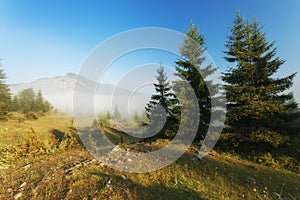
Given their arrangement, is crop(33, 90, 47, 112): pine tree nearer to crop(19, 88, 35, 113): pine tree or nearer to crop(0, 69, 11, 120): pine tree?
crop(19, 88, 35, 113): pine tree

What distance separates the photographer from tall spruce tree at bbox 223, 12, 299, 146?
864cm

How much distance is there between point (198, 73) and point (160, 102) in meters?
4.28

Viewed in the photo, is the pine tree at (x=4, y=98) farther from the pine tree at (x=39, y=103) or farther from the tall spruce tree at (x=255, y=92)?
the tall spruce tree at (x=255, y=92)

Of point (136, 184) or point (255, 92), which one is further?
point (255, 92)

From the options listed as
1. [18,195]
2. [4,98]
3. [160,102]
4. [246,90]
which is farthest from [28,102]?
[246,90]

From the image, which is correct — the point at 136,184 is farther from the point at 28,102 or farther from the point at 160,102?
the point at 28,102

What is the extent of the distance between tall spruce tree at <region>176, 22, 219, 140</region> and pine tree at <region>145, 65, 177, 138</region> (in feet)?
6.38

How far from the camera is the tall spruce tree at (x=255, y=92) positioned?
864cm

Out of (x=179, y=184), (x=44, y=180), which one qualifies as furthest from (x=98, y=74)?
(x=179, y=184)

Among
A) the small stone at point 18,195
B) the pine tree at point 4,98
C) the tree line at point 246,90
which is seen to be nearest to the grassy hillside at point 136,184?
the small stone at point 18,195

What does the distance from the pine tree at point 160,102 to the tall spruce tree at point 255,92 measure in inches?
193

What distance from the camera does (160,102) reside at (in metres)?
13.1

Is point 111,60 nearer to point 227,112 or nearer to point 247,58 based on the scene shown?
point 227,112

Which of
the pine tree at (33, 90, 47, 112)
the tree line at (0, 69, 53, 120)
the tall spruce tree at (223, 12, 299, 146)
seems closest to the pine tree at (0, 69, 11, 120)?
the tree line at (0, 69, 53, 120)
